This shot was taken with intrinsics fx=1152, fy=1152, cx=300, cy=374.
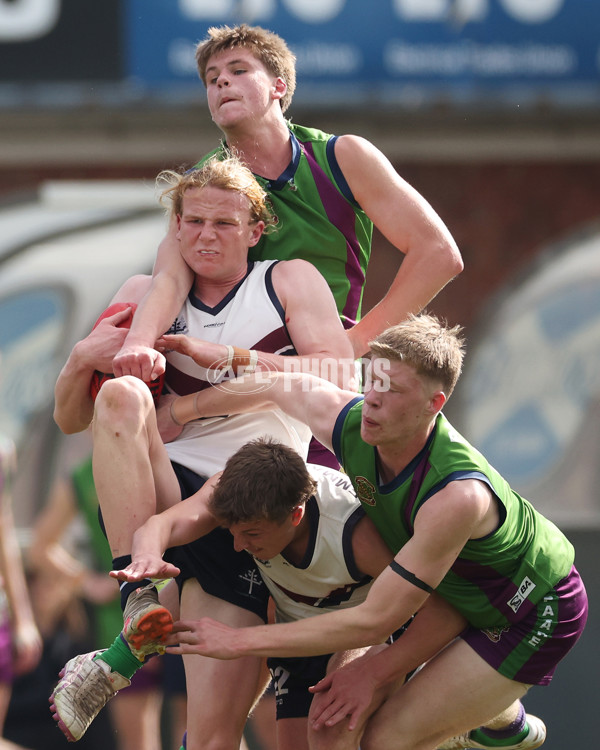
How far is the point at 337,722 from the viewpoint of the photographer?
136 inches

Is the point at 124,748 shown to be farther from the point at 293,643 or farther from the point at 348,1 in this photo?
the point at 348,1

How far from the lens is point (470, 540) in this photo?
3320 mm

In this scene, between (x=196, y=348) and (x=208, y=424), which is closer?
(x=196, y=348)

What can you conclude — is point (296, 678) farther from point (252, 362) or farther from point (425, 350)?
point (425, 350)

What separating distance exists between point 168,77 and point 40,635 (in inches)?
160

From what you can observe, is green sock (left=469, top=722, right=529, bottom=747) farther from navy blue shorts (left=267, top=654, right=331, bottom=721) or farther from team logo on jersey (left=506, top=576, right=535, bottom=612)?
team logo on jersey (left=506, top=576, right=535, bottom=612)

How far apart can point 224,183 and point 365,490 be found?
3.42 feet

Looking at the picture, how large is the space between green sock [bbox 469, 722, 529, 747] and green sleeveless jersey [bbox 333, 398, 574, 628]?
94 cm

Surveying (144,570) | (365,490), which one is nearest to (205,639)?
(144,570)

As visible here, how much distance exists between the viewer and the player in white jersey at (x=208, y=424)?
3.34 metres

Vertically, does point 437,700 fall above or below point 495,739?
above

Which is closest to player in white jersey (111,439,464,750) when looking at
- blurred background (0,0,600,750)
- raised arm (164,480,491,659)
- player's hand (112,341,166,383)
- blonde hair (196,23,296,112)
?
raised arm (164,480,491,659)

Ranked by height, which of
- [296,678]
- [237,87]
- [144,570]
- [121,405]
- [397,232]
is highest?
[237,87]

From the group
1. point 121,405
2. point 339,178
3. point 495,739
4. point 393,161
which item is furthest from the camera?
point 393,161
